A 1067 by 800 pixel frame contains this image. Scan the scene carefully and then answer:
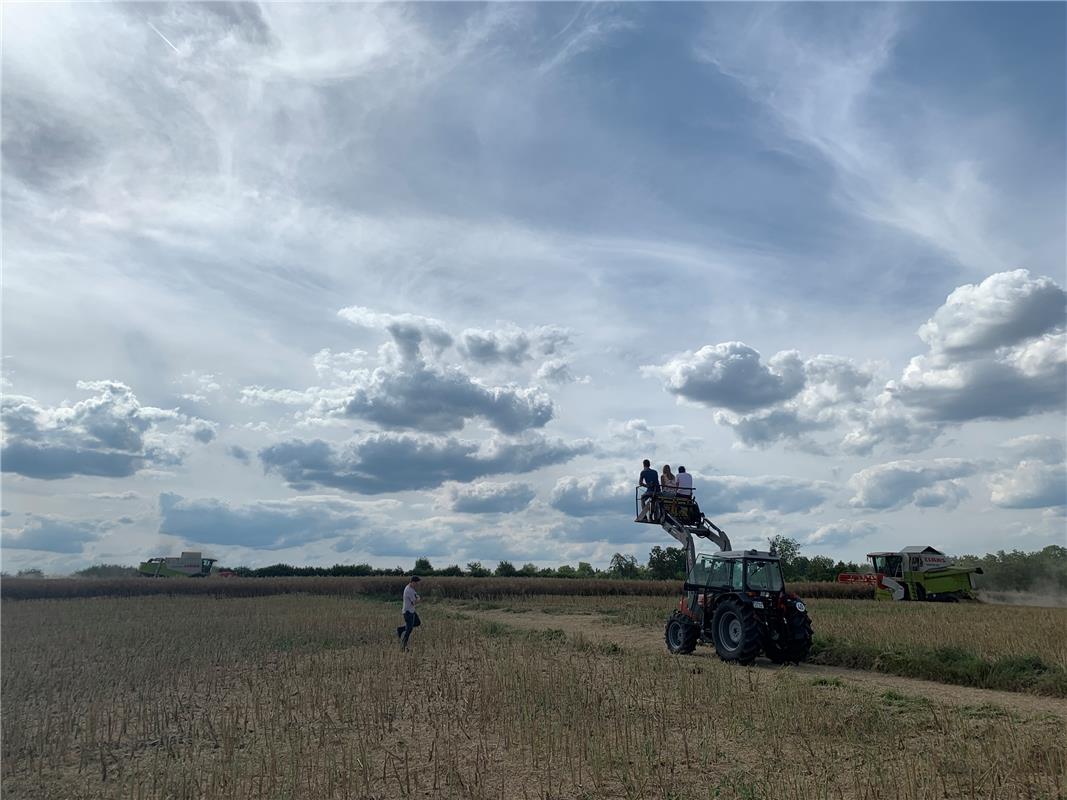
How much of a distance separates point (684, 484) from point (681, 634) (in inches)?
163

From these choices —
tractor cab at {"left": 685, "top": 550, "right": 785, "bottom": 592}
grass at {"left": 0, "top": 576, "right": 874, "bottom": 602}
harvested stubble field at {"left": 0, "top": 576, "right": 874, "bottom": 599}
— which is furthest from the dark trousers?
harvested stubble field at {"left": 0, "top": 576, "right": 874, "bottom": 599}

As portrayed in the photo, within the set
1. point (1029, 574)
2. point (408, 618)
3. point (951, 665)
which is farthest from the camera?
point (1029, 574)

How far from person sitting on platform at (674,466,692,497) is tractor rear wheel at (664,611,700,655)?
330cm

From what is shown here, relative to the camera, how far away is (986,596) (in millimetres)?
47906

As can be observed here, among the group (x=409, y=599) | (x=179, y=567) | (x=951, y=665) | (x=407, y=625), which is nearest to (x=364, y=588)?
(x=179, y=567)

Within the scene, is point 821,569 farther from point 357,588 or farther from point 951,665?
point 951,665

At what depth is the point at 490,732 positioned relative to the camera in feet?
31.5

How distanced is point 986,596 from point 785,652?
41.2 m

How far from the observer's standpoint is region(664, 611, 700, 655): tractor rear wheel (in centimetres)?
1688

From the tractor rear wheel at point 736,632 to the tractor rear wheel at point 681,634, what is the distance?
938mm

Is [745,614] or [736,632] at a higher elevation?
[745,614]

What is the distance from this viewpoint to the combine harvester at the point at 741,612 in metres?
15.2

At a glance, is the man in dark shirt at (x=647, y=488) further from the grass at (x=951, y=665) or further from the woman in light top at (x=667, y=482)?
the grass at (x=951, y=665)

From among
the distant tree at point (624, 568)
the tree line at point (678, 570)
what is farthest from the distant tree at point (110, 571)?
the distant tree at point (624, 568)
